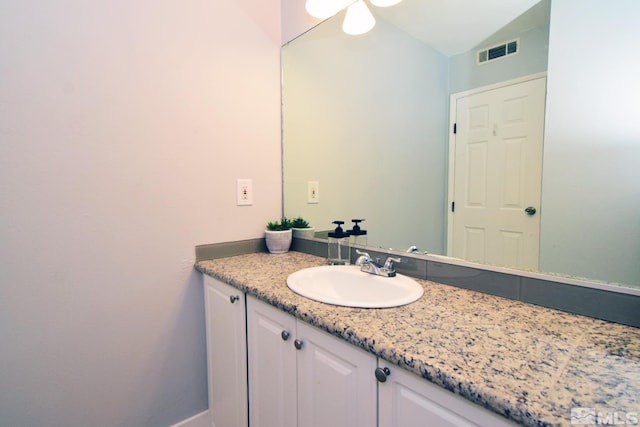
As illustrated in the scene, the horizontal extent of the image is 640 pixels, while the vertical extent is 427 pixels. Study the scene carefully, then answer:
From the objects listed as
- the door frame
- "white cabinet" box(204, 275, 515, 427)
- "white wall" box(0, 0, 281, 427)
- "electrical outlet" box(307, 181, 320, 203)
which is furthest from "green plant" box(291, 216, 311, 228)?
the door frame

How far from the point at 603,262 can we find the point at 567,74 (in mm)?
519

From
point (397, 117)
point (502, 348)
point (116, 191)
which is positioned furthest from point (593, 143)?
point (116, 191)

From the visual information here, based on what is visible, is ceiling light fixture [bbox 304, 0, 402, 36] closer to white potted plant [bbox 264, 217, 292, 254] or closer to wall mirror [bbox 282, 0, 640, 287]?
wall mirror [bbox 282, 0, 640, 287]

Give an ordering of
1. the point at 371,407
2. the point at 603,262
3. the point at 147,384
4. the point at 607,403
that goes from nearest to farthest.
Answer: the point at 607,403
the point at 371,407
the point at 603,262
the point at 147,384

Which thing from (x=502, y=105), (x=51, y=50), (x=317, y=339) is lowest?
(x=317, y=339)

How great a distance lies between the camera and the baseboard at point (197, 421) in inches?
54.4

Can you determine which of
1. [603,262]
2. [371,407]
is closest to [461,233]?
[603,262]

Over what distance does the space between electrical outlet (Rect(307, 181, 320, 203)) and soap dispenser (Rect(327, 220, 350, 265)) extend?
13.1 inches

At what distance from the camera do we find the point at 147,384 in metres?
1.28

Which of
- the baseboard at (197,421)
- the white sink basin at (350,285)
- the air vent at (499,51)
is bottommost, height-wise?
the baseboard at (197,421)

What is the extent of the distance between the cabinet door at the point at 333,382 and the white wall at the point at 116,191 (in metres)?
0.75

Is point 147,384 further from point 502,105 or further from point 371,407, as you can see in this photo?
point 502,105

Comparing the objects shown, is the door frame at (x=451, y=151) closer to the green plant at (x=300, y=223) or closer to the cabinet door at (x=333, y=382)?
the cabinet door at (x=333, y=382)

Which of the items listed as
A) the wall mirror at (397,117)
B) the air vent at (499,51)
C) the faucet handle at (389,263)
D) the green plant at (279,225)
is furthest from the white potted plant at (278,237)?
the air vent at (499,51)
